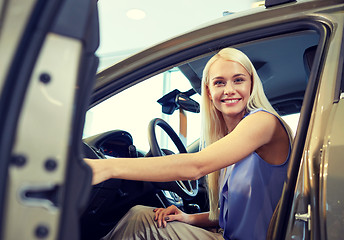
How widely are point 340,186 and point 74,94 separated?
67 cm

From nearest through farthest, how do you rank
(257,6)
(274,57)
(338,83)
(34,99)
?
(34,99) < (338,83) < (257,6) < (274,57)

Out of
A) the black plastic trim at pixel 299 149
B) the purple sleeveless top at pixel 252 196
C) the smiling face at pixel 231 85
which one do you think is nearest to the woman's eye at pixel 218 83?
the smiling face at pixel 231 85

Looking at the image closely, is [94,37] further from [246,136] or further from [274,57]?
[274,57]

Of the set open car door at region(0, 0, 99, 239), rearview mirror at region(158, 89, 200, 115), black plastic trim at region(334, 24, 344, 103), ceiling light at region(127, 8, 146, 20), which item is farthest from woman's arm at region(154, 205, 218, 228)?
ceiling light at region(127, 8, 146, 20)

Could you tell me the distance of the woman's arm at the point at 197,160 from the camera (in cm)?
90

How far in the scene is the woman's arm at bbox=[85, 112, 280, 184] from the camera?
903 millimetres

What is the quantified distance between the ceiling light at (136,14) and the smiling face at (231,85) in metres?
4.61

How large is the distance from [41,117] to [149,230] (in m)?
0.99

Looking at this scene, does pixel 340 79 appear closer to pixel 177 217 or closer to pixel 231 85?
pixel 231 85

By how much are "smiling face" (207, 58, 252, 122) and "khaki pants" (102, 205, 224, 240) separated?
0.49 m

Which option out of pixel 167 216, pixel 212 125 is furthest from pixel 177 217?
pixel 212 125

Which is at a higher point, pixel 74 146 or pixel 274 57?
pixel 274 57

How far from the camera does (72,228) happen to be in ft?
1.50

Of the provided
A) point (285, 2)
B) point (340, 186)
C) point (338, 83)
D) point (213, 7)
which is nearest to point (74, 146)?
point (340, 186)
